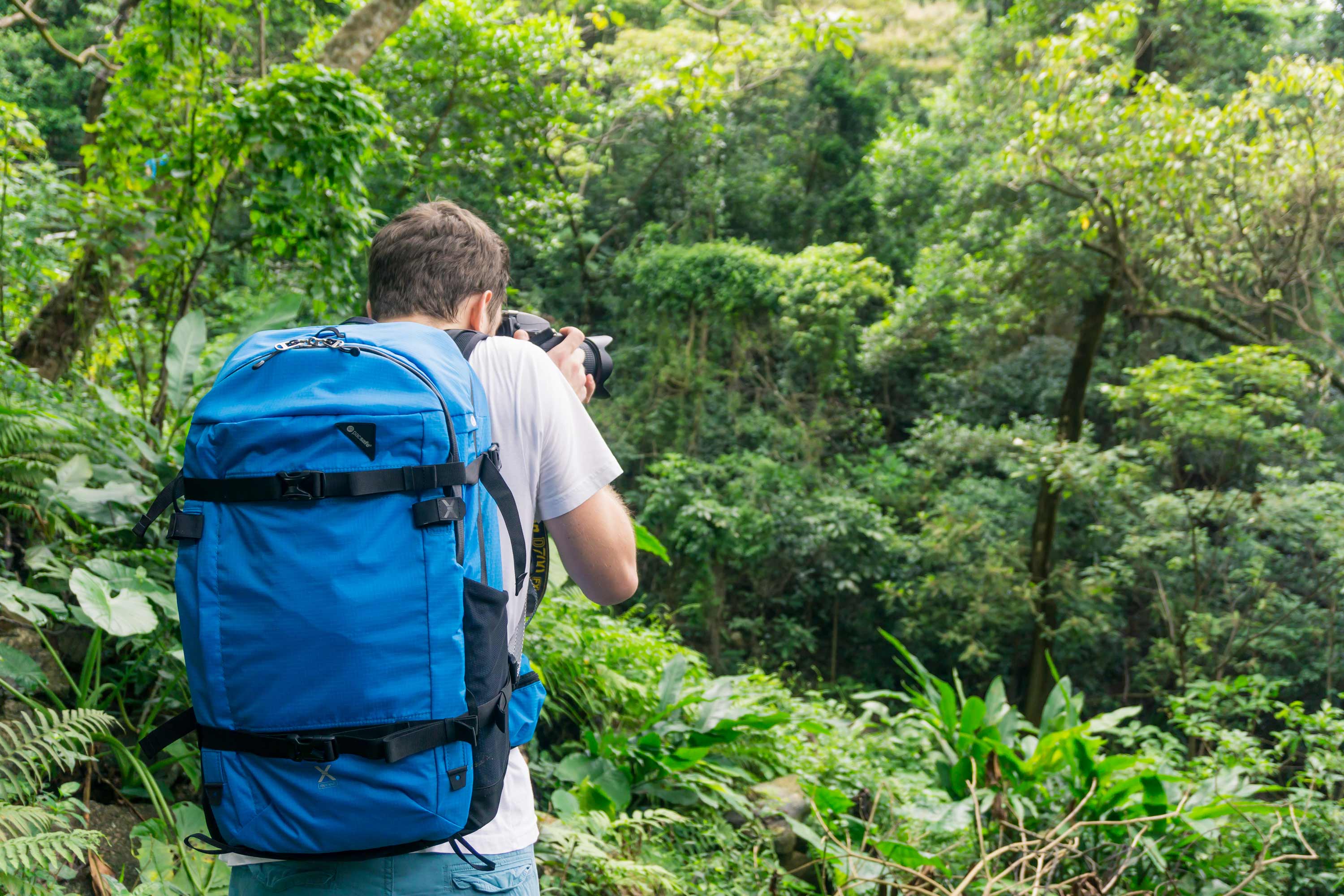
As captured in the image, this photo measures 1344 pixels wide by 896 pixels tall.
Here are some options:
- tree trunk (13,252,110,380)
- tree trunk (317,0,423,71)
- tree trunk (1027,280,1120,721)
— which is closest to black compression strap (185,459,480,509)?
tree trunk (13,252,110,380)

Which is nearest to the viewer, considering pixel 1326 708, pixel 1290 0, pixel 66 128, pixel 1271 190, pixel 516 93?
pixel 1326 708

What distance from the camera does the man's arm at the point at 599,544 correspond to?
3.87 ft

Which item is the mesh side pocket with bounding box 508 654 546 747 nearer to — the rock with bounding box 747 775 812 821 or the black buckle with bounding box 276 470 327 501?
the black buckle with bounding box 276 470 327 501

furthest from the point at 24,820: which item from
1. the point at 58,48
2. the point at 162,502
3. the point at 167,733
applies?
the point at 58,48

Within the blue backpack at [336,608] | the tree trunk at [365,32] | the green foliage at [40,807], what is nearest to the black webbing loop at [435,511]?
the blue backpack at [336,608]

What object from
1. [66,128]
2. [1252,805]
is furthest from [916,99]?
[1252,805]

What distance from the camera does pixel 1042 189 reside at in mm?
8391

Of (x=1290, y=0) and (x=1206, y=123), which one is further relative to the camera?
(x=1290, y=0)

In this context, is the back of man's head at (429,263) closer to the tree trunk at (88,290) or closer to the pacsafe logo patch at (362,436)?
the pacsafe logo patch at (362,436)

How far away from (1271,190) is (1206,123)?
2.01ft

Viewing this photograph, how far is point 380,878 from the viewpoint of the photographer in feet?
3.37

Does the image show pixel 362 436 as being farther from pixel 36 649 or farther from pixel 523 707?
pixel 36 649

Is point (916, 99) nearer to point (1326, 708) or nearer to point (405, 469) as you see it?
point (1326, 708)

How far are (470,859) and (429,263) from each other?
728mm
